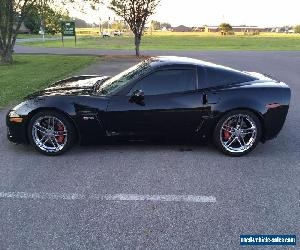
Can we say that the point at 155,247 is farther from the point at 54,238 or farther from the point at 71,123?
the point at 71,123

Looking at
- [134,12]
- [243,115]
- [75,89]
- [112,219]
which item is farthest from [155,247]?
[134,12]

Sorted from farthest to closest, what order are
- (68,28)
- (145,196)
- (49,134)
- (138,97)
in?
(68,28), (49,134), (138,97), (145,196)

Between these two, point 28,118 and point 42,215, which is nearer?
point 42,215

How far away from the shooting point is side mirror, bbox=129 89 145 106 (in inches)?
178

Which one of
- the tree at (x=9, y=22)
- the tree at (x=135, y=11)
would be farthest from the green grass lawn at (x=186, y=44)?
the tree at (x=9, y=22)

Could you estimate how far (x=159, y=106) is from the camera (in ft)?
15.0

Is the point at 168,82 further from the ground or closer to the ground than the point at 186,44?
closer to the ground

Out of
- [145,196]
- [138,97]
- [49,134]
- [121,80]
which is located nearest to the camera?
[145,196]

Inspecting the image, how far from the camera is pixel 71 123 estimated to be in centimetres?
A: 458

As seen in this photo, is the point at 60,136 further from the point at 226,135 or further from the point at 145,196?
the point at 226,135

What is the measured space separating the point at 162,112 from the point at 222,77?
100 cm

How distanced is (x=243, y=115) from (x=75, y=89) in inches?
96.7

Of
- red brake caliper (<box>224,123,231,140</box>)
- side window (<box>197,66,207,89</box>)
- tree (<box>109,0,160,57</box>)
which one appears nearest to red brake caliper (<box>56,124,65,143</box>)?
side window (<box>197,66,207,89</box>)

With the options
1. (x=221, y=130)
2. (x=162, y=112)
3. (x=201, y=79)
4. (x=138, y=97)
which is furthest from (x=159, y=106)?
(x=221, y=130)
